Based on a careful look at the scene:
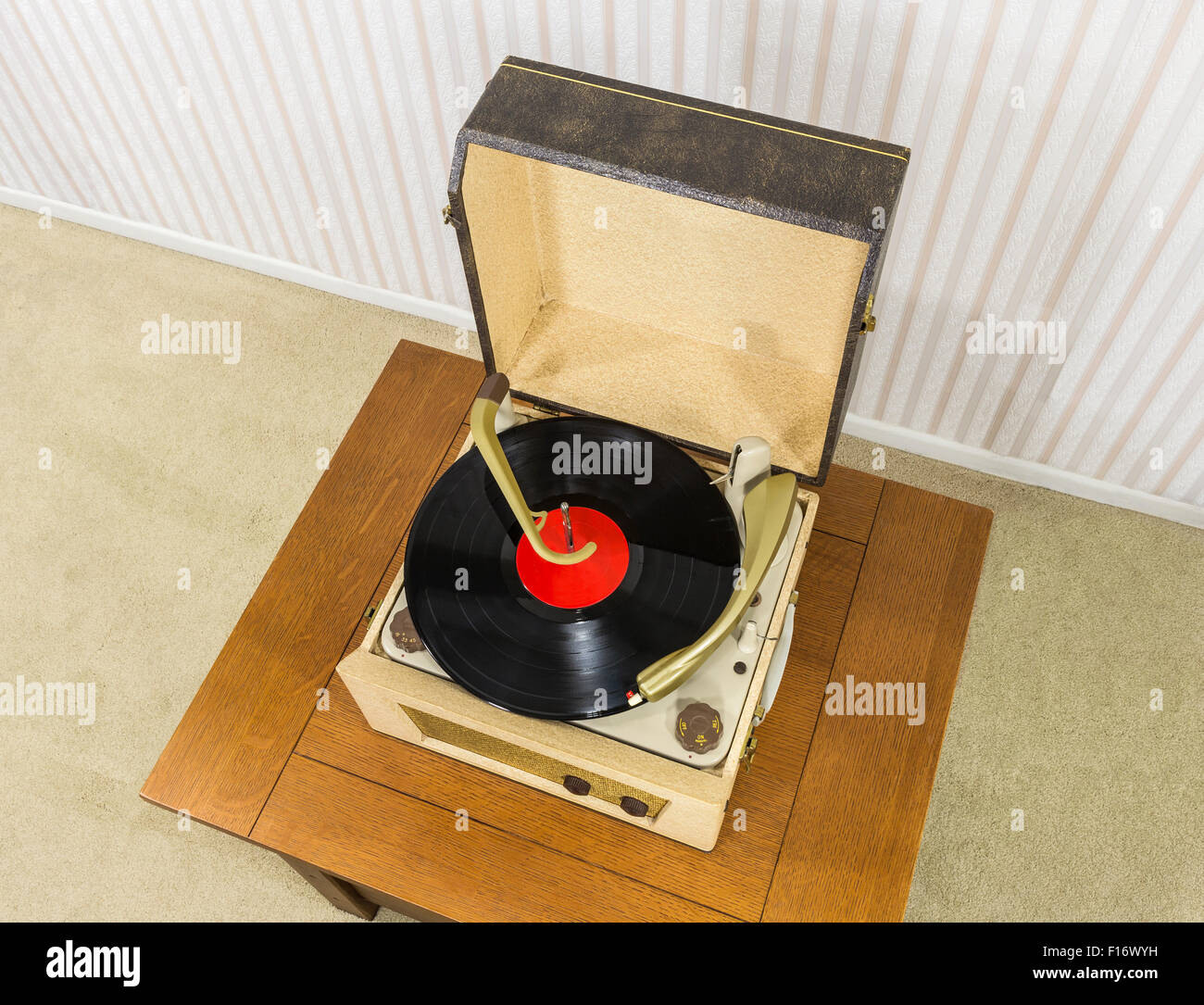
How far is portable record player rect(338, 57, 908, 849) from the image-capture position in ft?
4.26

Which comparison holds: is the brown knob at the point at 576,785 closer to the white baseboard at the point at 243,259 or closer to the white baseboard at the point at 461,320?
the white baseboard at the point at 461,320

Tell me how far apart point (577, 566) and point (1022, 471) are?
1395 millimetres

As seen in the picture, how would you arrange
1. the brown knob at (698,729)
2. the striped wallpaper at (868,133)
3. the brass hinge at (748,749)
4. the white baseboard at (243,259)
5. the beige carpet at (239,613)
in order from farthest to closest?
the white baseboard at (243,259) → the beige carpet at (239,613) → the striped wallpaper at (868,133) → the brass hinge at (748,749) → the brown knob at (698,729)

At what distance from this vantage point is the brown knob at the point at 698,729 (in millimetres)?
1349

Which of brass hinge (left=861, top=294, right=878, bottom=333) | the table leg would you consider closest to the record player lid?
brass hinge (left=861, top=294, right=878, bottom=333)

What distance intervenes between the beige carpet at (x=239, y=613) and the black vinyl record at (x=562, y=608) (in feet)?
3.33

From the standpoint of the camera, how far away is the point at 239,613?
2381 millimetres

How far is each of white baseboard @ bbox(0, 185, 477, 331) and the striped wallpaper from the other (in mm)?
31

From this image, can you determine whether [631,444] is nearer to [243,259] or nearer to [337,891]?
[337,891]

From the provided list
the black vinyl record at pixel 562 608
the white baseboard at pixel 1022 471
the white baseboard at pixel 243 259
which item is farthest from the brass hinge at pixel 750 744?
the white baseboard at pixel 243 259

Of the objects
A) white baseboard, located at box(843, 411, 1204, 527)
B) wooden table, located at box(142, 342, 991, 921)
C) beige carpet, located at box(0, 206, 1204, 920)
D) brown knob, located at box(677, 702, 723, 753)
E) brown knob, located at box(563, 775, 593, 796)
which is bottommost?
beige carpet, located at box(0, 206, 1204, 920)

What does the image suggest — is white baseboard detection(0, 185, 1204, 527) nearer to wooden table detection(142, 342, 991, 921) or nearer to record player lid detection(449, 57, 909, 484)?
wooden table detection(142, 342, 991, 921)
